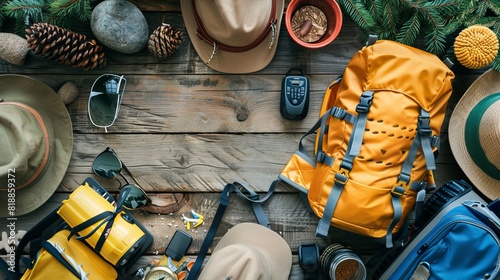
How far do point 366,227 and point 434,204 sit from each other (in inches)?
9.1

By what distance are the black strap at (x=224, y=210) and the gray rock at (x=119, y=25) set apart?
523 millimetres

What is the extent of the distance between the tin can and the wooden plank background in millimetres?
68

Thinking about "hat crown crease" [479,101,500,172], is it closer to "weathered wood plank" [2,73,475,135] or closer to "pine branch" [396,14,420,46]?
"pine branch" [396,14,420,46]

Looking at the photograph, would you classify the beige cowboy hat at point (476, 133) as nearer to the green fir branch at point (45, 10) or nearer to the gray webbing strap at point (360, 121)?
the gray webbing strap at point (360, 121)

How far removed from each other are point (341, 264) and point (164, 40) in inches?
33.7

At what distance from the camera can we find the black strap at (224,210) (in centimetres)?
129

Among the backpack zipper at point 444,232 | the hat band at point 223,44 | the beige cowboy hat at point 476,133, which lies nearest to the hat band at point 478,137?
the beige cowboy hat at point 476,133

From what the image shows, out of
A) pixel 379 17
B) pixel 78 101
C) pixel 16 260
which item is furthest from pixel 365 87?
pixel 16 260

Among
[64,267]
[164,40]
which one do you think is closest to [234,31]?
[164,40]

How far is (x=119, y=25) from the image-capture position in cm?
121

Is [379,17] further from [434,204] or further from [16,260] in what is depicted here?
[16,260]

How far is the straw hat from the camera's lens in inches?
40.7

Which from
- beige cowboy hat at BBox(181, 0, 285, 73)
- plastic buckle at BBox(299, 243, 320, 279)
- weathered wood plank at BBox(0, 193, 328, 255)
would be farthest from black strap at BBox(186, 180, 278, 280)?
beige cowboy hat at BBox(181, 0, 285, 73)

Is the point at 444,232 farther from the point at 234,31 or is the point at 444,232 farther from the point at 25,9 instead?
the point at 25,9
